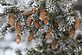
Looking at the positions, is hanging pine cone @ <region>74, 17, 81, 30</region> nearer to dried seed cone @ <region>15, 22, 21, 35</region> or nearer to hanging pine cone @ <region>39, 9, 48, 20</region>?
hanging pine cone @ <region>39, 9, 48, 20</region>

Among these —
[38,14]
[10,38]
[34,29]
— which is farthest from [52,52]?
[10,38]

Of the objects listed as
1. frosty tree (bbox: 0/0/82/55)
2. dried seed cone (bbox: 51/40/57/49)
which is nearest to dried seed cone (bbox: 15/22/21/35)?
frosty tree (bbox: 0/0/82/55)

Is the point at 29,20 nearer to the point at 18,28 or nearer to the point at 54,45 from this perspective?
the point at 18,28

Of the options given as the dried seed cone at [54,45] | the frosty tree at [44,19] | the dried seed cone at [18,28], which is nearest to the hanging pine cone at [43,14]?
the frosty tree at [44,19]

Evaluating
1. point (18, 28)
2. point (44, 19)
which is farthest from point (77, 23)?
point (18, 28)

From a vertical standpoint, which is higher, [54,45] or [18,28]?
[18,28]

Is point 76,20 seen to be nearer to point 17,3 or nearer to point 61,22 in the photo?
point 61,22

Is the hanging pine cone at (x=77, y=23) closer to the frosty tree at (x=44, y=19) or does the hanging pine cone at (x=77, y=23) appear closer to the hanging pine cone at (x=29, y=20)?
the frosty tree at (x=44, y=19)

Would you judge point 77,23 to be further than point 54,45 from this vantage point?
No

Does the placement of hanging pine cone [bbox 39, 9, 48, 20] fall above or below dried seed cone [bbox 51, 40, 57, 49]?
above

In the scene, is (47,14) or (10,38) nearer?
(47,14)

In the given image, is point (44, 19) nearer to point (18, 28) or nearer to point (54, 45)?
point (18, 28)
